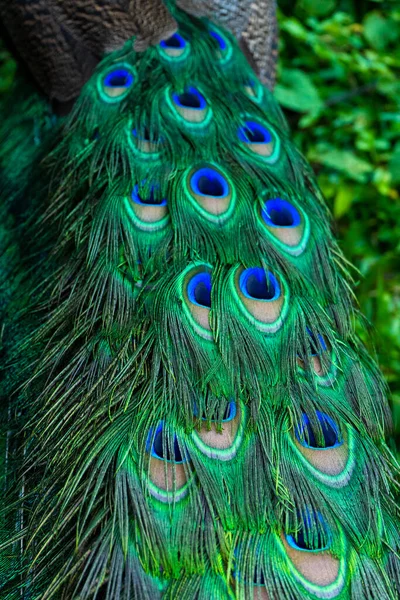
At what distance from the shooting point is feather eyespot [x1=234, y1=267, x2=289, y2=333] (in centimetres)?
138

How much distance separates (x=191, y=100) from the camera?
1.83 meters

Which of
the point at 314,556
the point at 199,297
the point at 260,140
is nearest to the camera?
the point at 314,556

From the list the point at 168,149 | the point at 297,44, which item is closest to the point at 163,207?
the point at 168,149

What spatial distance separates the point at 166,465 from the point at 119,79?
3.79 ft

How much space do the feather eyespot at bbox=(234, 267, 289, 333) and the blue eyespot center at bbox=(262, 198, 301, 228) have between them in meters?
0.20

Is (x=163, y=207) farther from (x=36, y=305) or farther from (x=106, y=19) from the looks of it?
(x=106, y=19)

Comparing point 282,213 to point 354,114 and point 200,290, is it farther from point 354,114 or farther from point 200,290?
point 354,114

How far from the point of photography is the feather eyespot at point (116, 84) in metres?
1.87

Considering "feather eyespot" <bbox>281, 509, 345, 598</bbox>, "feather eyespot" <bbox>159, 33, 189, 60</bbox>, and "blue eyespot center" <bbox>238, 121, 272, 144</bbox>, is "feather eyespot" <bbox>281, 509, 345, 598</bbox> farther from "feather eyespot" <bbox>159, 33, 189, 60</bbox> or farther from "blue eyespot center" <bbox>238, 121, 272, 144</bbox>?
"feather eyespot" <bbox>159, 33, 189, 60</bbox>

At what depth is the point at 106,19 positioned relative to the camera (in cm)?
199

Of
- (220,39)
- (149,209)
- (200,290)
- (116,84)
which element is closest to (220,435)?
(200,290)

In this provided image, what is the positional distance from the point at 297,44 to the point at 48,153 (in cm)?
173

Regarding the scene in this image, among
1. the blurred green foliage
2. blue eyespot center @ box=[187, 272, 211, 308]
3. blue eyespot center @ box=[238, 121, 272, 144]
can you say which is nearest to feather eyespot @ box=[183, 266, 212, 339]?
blue eyespot center @ box=[187, 272, 211, 308]

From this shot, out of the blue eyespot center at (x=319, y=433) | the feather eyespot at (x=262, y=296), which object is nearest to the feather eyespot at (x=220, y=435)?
the blue eyespot center at (x=319, y=433)
